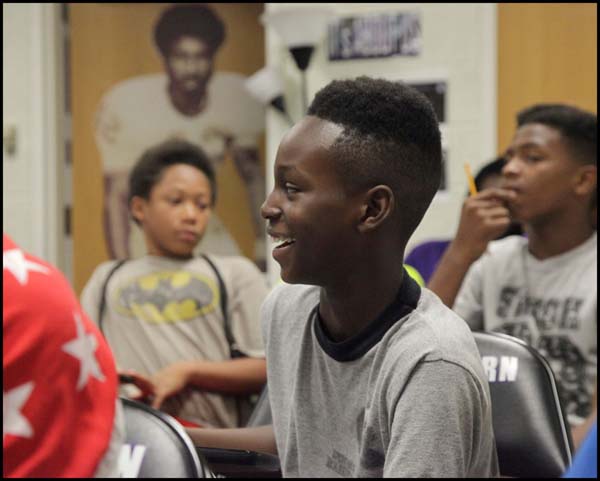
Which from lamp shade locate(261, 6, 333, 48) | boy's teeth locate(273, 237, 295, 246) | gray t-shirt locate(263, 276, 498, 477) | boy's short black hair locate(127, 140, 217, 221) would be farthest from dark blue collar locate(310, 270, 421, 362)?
lamp shade locate(261, 6, 333, 48)

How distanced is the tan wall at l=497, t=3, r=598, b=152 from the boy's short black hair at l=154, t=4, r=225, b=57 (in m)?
1.31

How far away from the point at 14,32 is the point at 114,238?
1.05m

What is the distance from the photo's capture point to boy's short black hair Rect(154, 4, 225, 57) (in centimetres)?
427

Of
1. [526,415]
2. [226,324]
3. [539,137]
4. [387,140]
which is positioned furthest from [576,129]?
[387,140]

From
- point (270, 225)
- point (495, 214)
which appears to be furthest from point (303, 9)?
point (270, 225)

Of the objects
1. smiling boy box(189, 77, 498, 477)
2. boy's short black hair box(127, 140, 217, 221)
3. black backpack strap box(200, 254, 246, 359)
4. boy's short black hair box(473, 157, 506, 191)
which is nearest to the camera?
smiling boy box(189, 77, 498, 477)

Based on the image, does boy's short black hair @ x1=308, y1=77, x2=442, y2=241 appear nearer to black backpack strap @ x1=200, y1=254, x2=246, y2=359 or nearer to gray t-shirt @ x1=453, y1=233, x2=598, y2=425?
gray t-shirt @ x1=453, y1=233, x2=598, y2=425

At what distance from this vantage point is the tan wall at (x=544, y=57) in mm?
3627

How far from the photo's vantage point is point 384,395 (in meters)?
1.11

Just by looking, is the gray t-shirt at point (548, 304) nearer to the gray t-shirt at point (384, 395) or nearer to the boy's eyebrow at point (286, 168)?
the gray t-shirt at point (384, 395)

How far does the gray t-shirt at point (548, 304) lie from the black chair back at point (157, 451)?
128cm

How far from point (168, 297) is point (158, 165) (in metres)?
0.42

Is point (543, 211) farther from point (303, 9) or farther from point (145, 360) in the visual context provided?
point (303, 9)

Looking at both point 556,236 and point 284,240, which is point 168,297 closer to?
point 556,236
